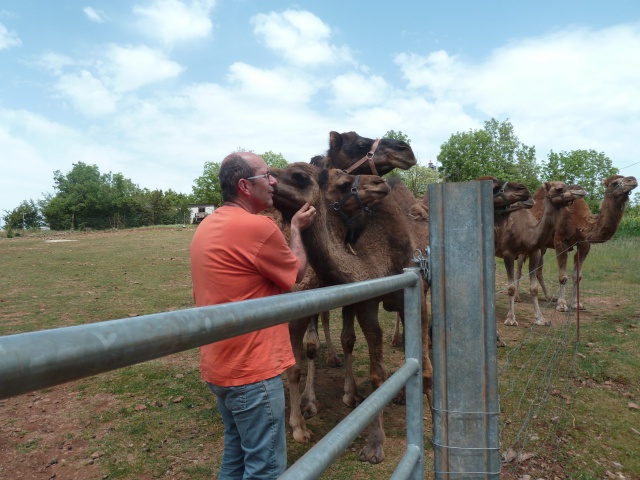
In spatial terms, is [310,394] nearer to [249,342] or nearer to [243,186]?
[249,342]

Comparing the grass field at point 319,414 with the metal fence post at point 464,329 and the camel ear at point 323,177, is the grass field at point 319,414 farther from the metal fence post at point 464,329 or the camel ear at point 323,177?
the camel ear at point 323,177

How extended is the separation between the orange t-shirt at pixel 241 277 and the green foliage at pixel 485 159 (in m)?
50.2

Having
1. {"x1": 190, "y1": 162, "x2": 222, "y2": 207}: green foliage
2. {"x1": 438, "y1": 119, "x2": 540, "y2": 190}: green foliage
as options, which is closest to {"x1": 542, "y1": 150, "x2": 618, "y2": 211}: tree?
{"x1": 438, "y1": 119, "x2": 540, "y2": 190}: green foliage

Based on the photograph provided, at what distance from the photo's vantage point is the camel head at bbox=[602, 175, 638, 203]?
349 inches

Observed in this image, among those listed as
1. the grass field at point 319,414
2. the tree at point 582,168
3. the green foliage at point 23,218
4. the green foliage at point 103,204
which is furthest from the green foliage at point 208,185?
the grass field at point 319,414

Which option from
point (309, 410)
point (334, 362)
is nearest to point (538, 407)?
point (309, 410)

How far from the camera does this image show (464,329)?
92.4 inches

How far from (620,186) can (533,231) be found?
1.83 m

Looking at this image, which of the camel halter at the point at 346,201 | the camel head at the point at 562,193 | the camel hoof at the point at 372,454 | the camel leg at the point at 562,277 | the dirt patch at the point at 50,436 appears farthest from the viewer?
the camel leg at the point at 562,277

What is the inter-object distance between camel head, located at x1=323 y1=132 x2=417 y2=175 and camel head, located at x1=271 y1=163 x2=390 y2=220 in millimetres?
952

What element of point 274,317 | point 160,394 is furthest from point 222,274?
point 160,394

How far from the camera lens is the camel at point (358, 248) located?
13.0ft

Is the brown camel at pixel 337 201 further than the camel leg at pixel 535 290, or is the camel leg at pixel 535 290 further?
the camel leg at pixel 535 290

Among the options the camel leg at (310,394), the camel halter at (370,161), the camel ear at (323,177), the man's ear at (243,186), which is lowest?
the camel leg at (310,394)
